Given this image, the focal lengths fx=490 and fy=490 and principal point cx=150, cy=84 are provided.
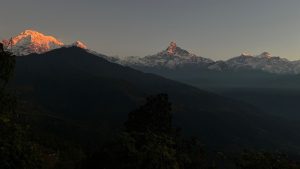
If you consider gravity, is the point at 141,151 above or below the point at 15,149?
above

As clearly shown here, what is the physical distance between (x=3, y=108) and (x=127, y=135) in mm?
18129

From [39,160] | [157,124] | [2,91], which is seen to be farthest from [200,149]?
[39,160]

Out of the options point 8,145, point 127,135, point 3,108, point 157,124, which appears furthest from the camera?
point 157,124

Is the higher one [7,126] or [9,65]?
[9,65]

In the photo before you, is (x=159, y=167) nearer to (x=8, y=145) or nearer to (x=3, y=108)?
(x=8, y=145)

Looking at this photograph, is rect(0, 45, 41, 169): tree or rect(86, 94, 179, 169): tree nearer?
rect(0, 45, 41, 169): tree

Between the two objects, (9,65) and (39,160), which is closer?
(39,160)

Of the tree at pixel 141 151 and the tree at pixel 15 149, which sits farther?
the tree at pixel 141 151

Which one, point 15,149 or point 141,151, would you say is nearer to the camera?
point 15,149

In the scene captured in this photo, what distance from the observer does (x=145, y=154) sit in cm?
3841

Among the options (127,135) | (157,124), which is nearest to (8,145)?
(127,135)

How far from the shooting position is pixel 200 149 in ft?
367

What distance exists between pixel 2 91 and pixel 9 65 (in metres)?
3.07

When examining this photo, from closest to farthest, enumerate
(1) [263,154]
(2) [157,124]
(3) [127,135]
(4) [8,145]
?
(4) [8,145] < (1) [263,154] < (3) [127,135] < (2) [157,124]
